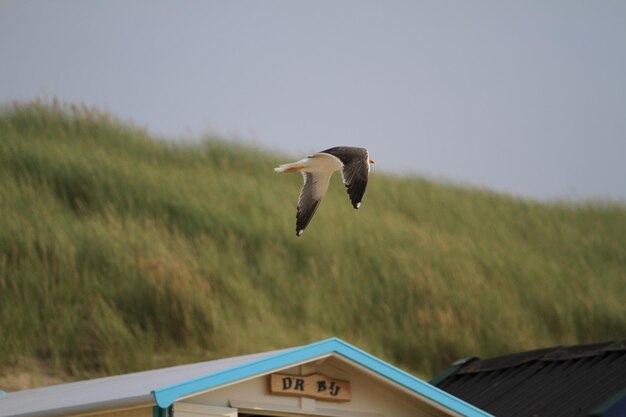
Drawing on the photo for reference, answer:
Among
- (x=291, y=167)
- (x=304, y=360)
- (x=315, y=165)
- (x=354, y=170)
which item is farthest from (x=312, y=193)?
(x=304, y=360)

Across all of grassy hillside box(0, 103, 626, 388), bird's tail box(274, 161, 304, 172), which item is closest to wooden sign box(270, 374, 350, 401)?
bird's tail box(274, 161, 304, 172)

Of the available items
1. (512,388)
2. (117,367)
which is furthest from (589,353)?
(117,367)

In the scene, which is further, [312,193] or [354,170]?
[312,193]

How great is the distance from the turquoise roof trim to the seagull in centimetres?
136

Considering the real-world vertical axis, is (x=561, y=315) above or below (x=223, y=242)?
below

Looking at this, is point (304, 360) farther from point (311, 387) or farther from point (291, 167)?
point (291, 167)

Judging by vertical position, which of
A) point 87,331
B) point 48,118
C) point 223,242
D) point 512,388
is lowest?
point 512,388

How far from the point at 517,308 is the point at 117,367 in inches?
347

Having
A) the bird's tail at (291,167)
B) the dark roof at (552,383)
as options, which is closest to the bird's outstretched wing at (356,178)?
the bird's tail at (291,167)

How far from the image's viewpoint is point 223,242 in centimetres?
2330

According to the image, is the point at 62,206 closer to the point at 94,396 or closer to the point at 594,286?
the point at 594,286

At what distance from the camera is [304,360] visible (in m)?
8.49

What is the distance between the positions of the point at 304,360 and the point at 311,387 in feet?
1.13

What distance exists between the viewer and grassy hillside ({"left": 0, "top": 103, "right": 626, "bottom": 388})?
19.7 meters
